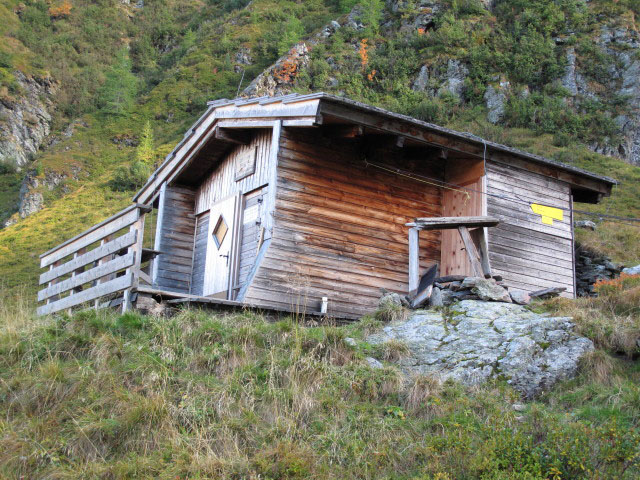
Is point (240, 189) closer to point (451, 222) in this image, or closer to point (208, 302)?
point (208, 302)

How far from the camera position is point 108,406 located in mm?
5793

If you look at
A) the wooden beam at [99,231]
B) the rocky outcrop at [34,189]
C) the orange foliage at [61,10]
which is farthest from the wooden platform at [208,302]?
the orange foliage at [61,10]

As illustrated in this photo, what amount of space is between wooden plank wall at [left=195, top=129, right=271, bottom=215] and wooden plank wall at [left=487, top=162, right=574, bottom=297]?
14.9 ft

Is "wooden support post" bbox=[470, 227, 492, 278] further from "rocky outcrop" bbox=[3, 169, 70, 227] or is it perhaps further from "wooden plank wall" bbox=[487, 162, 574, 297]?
"rocky outcrop" bbox=[3, 169, 70, 227]

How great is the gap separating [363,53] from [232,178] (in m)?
38.3

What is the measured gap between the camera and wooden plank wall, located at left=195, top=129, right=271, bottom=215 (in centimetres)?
1171

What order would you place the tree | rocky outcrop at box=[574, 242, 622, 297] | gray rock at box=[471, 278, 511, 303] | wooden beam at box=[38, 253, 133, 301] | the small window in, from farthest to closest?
the tree, rocky outcrop at box=[574, 242, 622, 297], the small window, wooden beam at box=[38, 253, 133, 301], gray rock at box=[471, 278, 511, 303]

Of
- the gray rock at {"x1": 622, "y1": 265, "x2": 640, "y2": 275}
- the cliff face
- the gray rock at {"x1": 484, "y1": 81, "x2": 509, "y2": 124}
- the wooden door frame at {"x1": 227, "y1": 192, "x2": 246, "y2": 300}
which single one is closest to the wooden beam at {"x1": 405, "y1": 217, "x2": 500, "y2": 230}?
the wooden door frame at {"x1": 227, "y1": 192, "x2": 246, "y2": 300}

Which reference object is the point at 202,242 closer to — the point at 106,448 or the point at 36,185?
the point at 106,448

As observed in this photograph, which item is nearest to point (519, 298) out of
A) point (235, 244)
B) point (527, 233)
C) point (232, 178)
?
point (527, 233)

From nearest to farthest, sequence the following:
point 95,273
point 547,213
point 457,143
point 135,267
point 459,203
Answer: point 135,267, point 95,273, point 457,143, point 459,203, point 547,213

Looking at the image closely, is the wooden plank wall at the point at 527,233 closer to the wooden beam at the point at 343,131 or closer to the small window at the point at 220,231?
the wooden beam at the point at 343,131

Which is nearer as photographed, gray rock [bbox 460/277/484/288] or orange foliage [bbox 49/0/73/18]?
gray rock [bbox 460/277/484/288]

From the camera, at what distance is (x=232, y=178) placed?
42.7 ft
